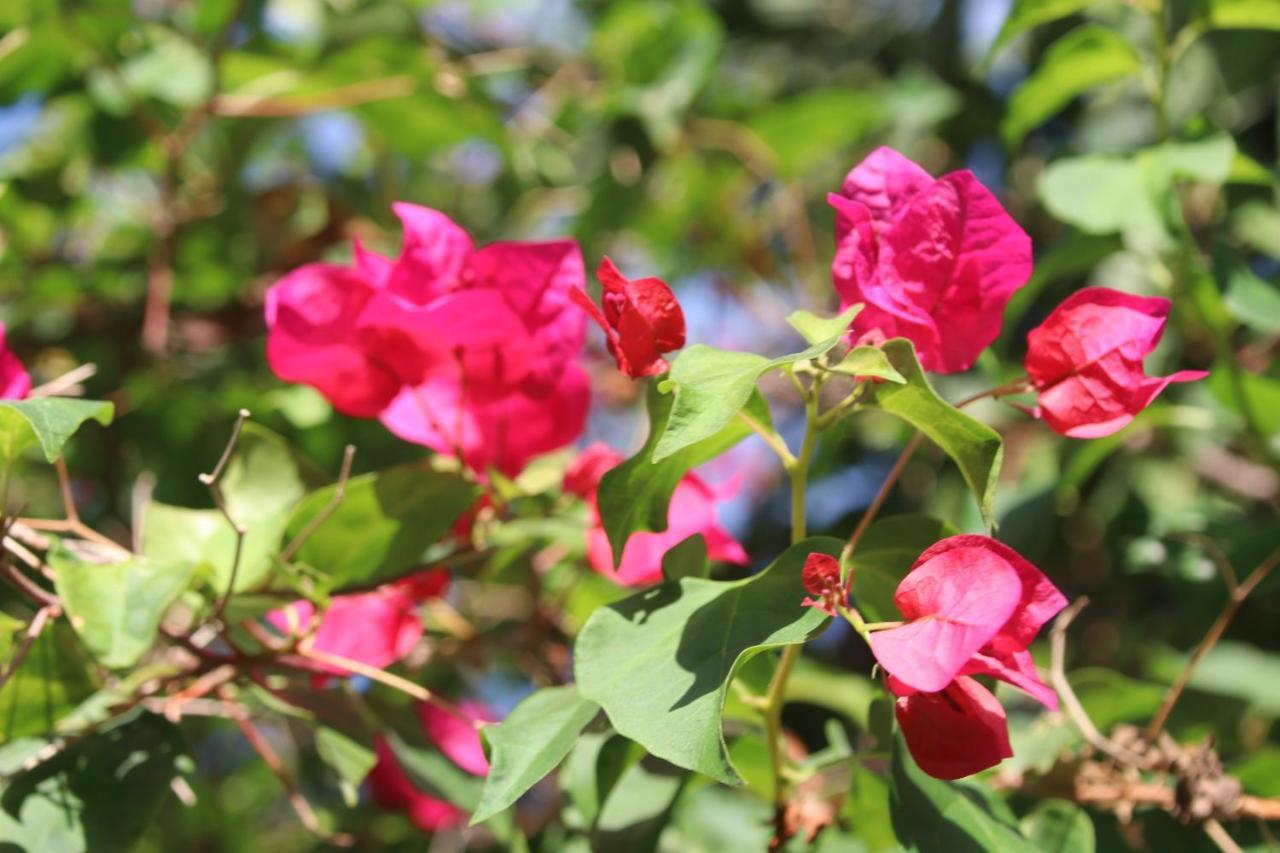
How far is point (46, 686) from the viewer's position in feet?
2.04

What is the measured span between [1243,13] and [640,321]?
2.10 ft

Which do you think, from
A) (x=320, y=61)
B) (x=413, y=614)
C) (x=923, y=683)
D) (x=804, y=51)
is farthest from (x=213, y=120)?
(x=923, y=683)

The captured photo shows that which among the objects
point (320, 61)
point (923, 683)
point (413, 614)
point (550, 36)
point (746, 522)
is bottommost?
point (746, 522)

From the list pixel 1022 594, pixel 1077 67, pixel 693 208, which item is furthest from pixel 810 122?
pixel 1022 594

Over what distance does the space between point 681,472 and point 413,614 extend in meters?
0.29

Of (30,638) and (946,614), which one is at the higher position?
(946,614)

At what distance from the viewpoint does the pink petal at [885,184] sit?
0.56 meters

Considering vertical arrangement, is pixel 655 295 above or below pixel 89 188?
above

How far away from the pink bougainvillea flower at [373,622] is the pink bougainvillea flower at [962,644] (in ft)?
1.12

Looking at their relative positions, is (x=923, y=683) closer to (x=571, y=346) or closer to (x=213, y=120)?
(x=571, y=346)

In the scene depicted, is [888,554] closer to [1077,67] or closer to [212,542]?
[212,542]

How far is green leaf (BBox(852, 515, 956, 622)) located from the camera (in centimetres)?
57

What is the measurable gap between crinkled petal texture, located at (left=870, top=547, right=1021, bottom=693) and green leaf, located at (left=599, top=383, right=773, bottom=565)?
136 mm

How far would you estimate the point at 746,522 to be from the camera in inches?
66.6
